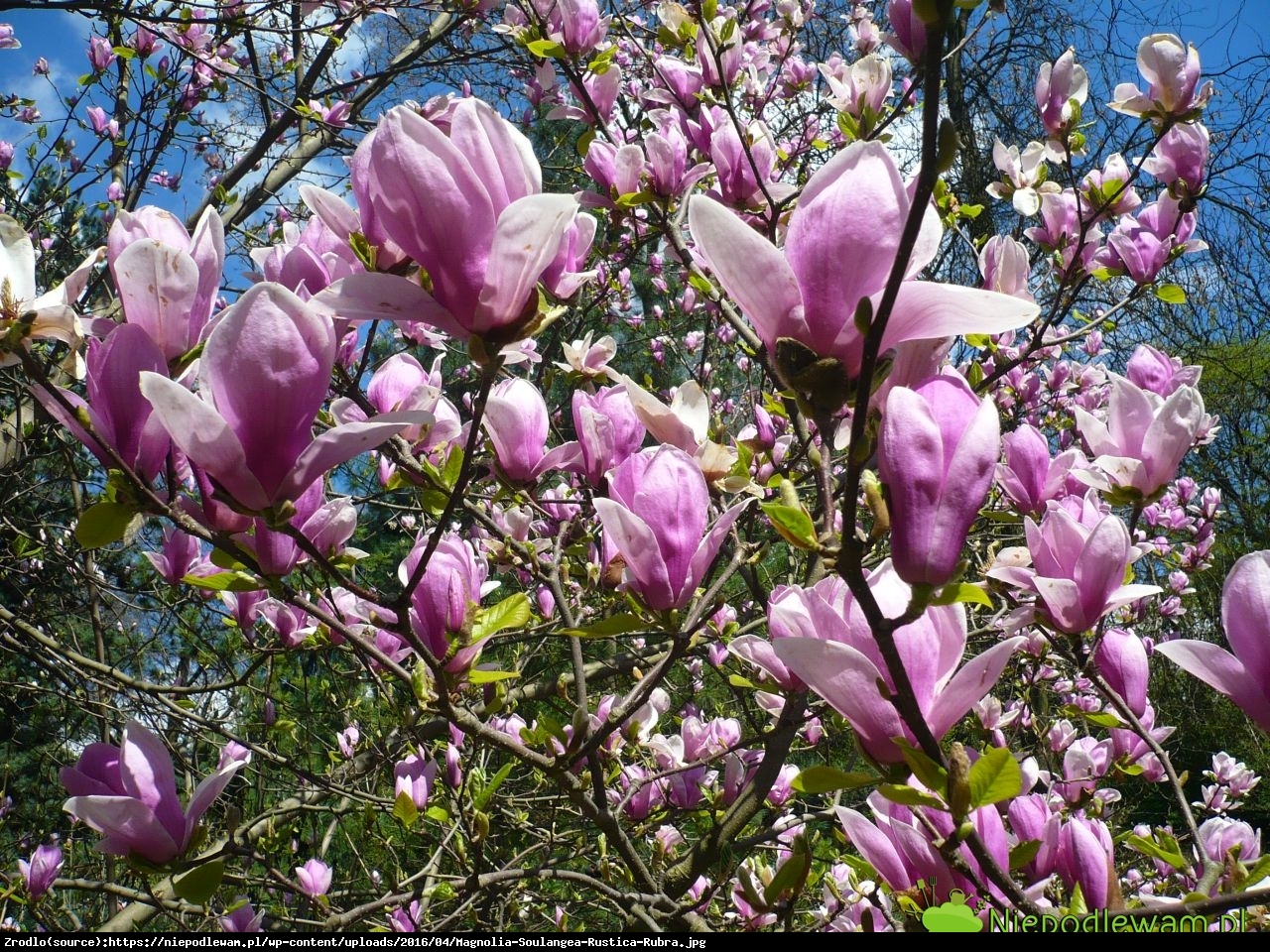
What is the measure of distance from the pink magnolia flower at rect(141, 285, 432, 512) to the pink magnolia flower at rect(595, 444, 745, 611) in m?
0.28

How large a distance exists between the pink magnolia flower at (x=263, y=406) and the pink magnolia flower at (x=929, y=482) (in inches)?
13.2

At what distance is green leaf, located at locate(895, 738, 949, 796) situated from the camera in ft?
2.01

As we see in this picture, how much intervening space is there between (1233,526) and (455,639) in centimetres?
836

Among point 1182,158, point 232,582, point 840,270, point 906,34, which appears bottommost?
point 232,582

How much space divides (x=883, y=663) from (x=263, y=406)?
1.75 ft

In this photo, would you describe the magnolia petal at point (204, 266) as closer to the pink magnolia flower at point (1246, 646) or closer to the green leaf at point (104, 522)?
the green leaf at point (104, 522)

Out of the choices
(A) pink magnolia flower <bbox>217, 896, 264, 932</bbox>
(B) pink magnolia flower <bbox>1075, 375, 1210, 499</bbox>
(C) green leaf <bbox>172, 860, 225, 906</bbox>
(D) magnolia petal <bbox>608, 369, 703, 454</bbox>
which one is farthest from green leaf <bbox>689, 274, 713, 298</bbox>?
(A) pink magnolia flower <bbox>217, 896, 264, 932</bbox>

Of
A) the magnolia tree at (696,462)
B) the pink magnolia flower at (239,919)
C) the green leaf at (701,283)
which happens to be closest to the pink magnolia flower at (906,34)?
the magnolia tree at (696,462)

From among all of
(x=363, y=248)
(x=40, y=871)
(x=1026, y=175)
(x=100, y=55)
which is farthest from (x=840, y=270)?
(x=100, y=55)

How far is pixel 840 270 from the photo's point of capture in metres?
0.57

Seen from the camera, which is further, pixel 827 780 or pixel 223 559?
pixel 223 559

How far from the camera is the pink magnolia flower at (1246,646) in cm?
80

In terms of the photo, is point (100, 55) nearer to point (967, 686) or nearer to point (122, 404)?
point (122, 404)

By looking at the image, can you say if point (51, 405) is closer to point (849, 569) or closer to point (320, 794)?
point (849, 569)
